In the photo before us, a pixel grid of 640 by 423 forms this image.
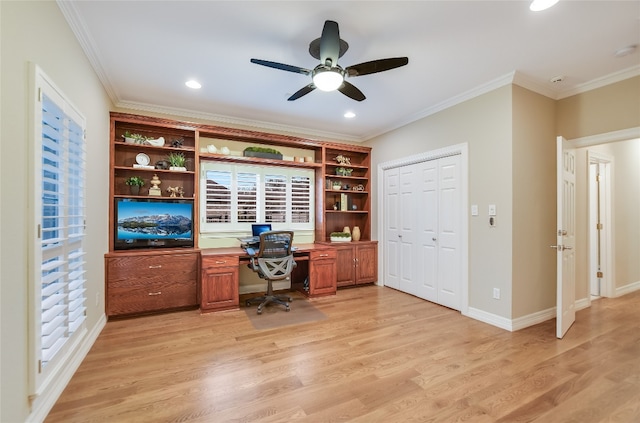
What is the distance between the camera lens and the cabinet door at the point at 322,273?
4266 millimetres

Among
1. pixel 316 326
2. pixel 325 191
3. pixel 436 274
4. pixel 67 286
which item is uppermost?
pixel 325 191

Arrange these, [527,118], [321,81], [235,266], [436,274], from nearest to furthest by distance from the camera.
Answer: [321,81], [527,118], [235,266], [436,274]

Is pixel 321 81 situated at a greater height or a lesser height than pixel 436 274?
greater

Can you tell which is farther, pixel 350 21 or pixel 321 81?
pixel 321 81

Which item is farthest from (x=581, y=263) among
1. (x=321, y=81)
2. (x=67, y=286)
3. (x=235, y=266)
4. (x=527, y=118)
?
(x=67, y=286)

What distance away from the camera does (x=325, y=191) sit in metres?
4.98

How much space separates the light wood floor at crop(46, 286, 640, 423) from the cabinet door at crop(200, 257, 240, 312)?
26 centimetres

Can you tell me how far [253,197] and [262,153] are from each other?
0.73m

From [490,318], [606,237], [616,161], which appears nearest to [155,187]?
[490,318]

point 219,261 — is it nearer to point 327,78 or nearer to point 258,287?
point 258,287

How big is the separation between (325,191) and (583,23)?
3580 mm

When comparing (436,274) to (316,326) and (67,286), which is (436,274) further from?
(67,286)

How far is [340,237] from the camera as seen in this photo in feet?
16.2

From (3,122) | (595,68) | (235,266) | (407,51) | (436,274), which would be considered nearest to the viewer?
(3,122)
